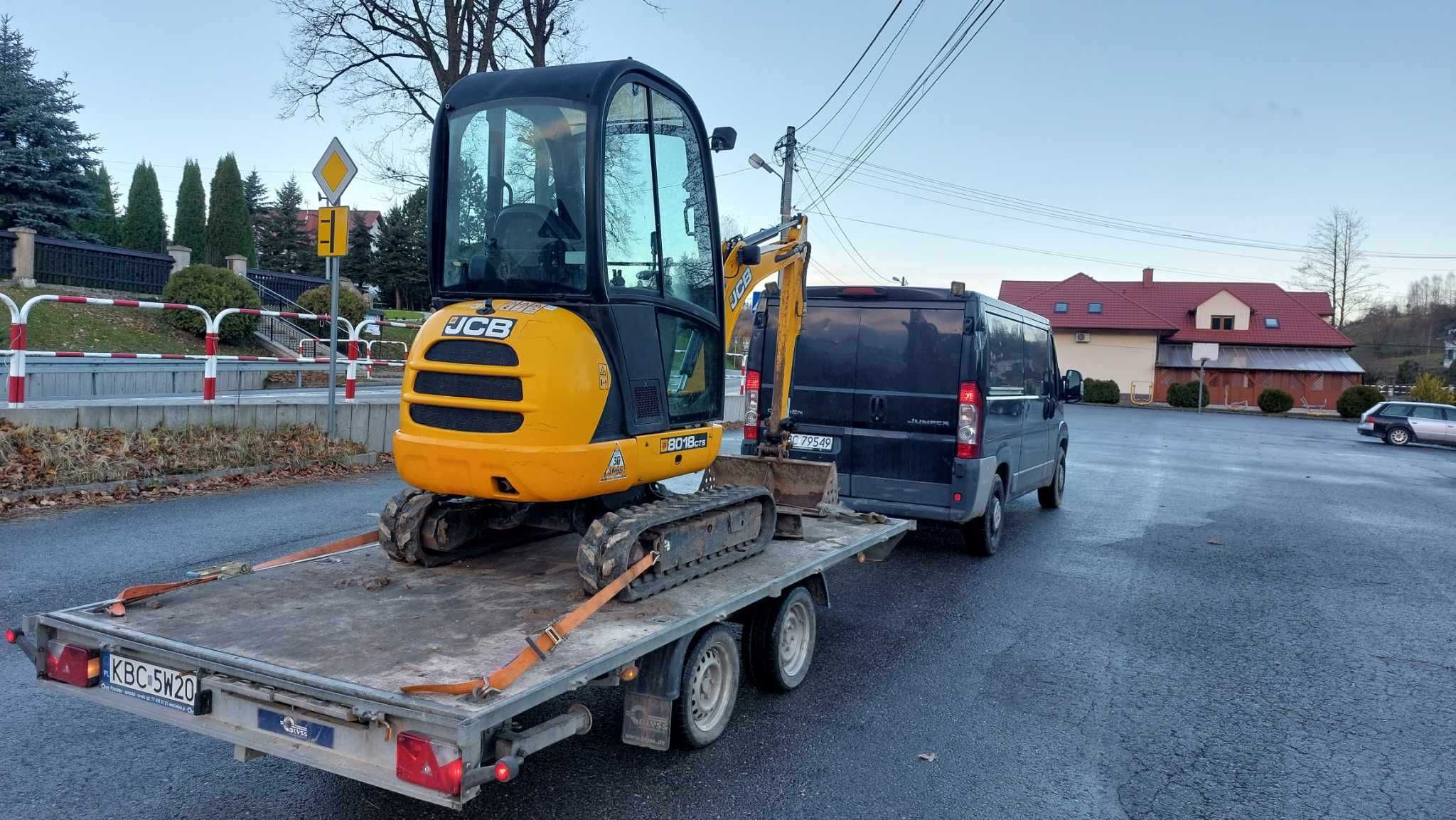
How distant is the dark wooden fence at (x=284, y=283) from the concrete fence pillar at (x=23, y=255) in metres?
7.78

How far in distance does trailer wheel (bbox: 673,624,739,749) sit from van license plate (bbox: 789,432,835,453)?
13.4 ft

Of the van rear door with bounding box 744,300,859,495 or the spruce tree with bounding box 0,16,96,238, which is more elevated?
the spruce tree with bounding box 0,16,96,238

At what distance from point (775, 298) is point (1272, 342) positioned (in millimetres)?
59463

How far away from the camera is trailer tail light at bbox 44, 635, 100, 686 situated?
3518mm

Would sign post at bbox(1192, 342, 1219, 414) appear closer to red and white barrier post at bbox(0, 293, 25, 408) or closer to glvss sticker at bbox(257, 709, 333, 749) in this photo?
red and white barrier post at bbox(0, 293, 25, 408)

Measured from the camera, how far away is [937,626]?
6.59 metres

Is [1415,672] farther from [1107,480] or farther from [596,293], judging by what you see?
[1107,480]

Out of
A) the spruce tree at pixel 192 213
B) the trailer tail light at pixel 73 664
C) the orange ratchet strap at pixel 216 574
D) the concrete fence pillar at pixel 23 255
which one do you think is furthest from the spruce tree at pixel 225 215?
the trailer tail light at pixel 73 664

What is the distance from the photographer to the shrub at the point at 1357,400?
44312 millimetres

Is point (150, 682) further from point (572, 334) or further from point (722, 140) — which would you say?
point (722, 140)

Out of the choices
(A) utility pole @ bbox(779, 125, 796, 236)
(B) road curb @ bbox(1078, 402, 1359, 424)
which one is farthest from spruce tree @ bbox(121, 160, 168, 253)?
(B) road curb @ bbox(1078, 402, 1359, 424)

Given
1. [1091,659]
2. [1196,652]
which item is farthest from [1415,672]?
[1091,659]

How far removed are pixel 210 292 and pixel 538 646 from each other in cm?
2275

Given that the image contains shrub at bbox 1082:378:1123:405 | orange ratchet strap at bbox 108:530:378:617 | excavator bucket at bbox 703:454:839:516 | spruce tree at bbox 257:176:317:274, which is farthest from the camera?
spruce tree at bbox 257:176:317:274
